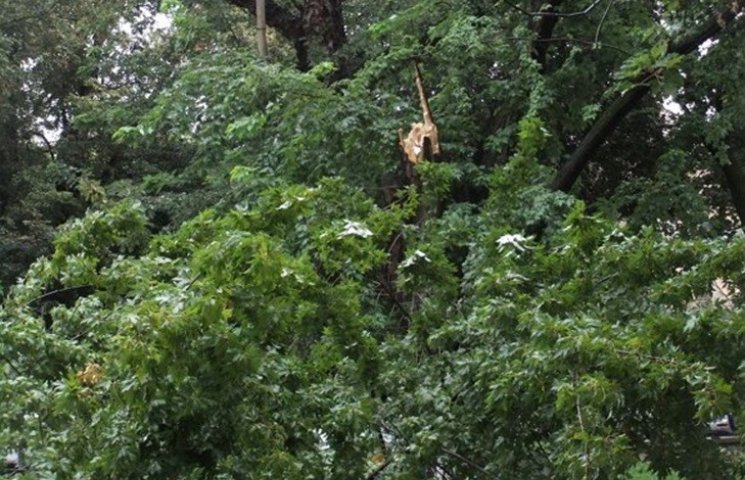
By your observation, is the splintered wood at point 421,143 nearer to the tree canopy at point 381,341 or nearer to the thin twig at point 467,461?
the tree canopy at point 381,341

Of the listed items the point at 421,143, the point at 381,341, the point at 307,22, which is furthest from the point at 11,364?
the point at 307,22

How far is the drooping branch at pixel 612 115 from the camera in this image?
9.55 metres

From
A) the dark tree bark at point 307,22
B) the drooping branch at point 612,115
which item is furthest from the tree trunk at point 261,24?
the drooping branch at point 612,115

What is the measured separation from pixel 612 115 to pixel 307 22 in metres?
3.53

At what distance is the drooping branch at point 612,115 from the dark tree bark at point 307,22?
2907mm

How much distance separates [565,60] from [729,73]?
1535 mm

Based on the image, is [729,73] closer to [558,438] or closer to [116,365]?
[558,438]

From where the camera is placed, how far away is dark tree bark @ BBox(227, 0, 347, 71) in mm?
11633

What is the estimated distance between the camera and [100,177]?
709 inches

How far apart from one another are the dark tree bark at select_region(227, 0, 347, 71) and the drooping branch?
2.91m

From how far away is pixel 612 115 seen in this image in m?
10.3

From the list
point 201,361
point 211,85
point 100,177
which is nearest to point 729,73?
point 211,85

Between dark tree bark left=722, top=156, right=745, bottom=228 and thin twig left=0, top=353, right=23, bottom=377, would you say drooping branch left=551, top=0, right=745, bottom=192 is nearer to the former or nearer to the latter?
dark tree bark left=722, top=156, right=745, bottom=228

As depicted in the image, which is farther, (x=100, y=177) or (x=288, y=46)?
(x=100, y=177)
